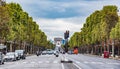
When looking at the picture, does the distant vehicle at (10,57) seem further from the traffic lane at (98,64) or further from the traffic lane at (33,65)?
the traffic lane at (98,64)

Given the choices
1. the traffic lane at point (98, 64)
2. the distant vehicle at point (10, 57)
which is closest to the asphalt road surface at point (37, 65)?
the traffic lane at point (98, 64)

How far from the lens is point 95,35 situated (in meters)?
123

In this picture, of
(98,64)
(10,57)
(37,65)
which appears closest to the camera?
(37,65)

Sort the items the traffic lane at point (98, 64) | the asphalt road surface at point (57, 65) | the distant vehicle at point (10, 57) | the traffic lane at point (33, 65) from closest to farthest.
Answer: the traffic lane at point (33, 65), the asphalt road surface at point (57, 65), the traffic lane at point (98, 64), the distant vehicle at point (10, 57)

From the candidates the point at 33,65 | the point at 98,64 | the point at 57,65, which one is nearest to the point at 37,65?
the point at 33,65

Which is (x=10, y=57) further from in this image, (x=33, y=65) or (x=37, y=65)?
(x=37, y=65)

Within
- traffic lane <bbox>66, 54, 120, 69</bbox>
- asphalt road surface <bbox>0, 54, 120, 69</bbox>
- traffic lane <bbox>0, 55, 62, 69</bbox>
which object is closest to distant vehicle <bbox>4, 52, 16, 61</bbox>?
asphalt road surface <bbox>0, 54, 120, 69</bbox>

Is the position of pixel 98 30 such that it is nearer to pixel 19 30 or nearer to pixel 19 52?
pixel 19 30

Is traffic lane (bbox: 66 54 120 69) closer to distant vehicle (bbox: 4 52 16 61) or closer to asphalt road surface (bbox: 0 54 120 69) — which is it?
asphalt road surface (bbox: 0 54 120 69)

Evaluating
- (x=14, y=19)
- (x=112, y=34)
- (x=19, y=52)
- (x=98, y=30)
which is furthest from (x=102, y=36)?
(x=19, y=52)

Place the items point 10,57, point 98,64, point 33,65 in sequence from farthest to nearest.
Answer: point 10,57 < point 98,64 < point 33,65

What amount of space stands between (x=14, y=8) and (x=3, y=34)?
2702cm

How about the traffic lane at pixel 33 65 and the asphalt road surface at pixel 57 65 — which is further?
the asphalt road surface at pixel 57 65

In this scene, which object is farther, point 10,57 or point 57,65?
point 10,57
